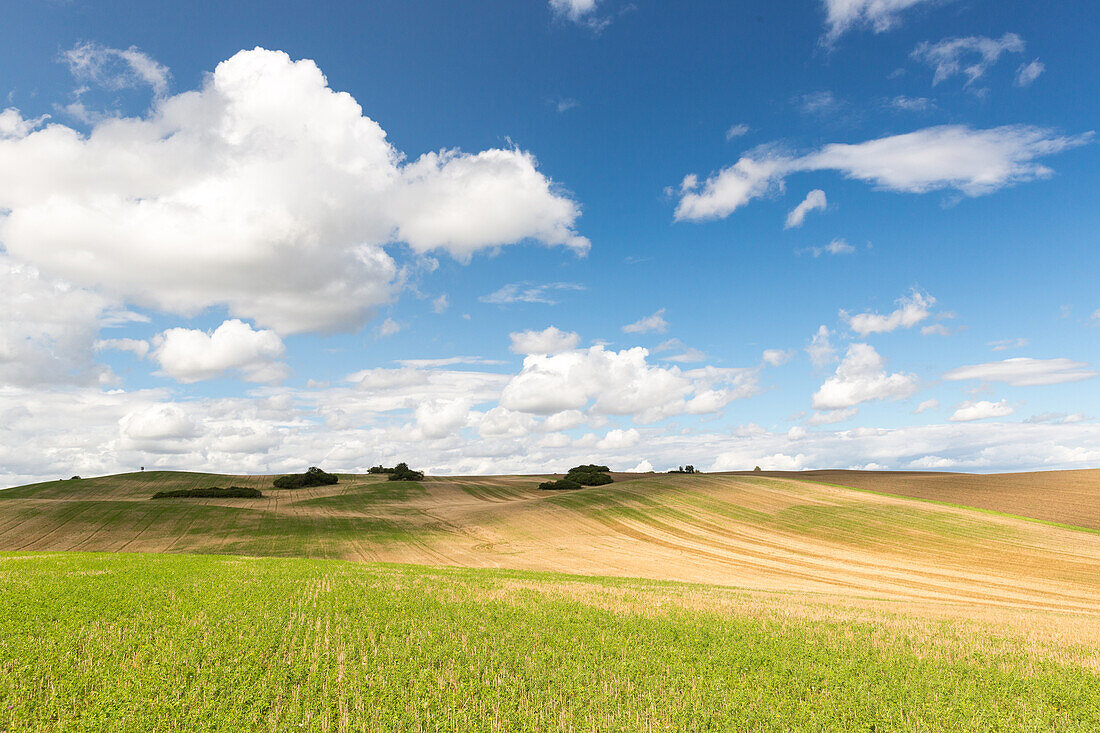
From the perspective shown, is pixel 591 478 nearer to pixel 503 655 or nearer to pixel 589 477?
pixel 589 477

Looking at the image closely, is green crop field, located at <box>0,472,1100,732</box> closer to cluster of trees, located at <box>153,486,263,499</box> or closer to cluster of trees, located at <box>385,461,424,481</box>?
cluster of trees, located at <box>153,486,263,499</box>

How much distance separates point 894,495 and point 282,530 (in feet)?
255

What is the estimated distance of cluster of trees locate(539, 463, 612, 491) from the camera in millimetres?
96938

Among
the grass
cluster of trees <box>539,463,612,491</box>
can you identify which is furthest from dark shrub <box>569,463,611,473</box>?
the grass

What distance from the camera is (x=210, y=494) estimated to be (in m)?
76.7

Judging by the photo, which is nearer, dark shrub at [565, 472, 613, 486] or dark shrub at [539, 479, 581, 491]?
dark shrub at [539, 479, 581, 491]

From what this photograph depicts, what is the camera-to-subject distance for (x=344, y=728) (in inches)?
350

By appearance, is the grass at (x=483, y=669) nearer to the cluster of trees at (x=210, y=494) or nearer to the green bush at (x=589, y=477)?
the cluster of trees at (x=210, y=494)

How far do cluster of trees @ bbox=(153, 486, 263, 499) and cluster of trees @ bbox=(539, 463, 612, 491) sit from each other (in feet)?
150

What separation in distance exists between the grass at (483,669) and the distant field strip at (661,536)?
21021 mm

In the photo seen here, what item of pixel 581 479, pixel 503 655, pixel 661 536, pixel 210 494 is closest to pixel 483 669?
pixel 503 655

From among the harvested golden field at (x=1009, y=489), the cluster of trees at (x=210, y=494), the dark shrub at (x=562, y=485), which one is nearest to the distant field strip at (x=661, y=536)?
the cluster of trees at (x=210, y=494)

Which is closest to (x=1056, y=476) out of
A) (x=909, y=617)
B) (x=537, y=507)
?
(x=537, y=507)

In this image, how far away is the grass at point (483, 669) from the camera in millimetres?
9367
